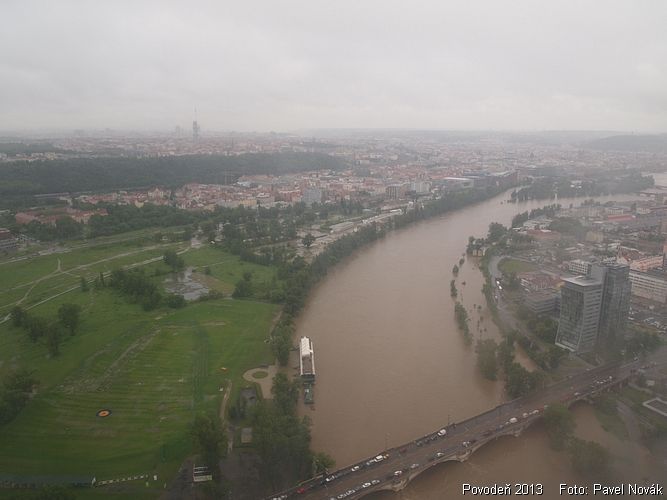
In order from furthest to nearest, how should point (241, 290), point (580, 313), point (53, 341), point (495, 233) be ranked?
point (495, 233) → point (241, 290) → point (53, 341) → point (580, 313)

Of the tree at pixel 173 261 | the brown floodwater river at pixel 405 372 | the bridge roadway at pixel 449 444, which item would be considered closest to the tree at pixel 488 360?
the brown floodwater river at pixel 405 372

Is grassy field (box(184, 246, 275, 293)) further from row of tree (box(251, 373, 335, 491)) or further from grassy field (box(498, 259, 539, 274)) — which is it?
row of tree (box(251, 373, 335, 491))

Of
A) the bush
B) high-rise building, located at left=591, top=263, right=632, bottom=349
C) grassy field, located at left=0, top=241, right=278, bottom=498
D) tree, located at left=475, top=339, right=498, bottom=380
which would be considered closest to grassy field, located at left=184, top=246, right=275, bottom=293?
the bush

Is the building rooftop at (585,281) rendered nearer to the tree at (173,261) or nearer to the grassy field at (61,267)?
the tree at (173,261)

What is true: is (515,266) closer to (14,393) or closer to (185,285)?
(185,285)

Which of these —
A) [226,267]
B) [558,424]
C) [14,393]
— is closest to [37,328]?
[14,393]

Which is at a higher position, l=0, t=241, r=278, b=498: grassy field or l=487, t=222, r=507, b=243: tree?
l=487, t=222, r=507, b=243: tree
